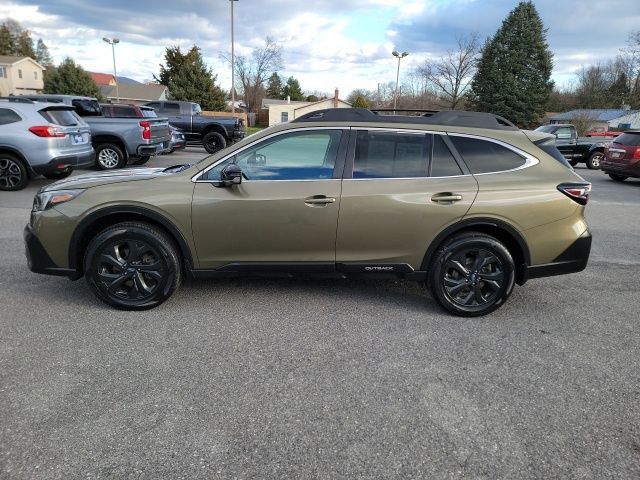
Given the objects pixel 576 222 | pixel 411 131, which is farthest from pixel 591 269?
pixel 411 131

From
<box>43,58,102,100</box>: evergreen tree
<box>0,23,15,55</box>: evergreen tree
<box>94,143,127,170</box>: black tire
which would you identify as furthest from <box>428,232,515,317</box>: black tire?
<box>0,23,15,55</box>: evergreen tree

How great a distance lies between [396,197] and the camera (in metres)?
3.83

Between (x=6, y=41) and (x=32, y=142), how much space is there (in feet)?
302

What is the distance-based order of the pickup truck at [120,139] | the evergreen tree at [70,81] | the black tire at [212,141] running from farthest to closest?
the evergreen tree at [70,81]
the black tire at [212,141]
the pickup truck at [120,139]

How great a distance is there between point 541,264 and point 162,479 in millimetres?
3286

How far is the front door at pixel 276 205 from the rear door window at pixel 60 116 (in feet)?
23.3

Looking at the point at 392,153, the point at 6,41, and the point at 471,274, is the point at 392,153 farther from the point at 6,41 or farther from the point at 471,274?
the point at 6,41

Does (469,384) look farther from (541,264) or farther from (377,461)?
(541,264)

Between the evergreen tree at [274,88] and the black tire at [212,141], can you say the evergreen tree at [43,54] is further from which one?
the black tire at [212,141]

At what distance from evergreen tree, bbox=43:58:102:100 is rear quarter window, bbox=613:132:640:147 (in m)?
51.7

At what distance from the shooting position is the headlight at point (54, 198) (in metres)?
3.90

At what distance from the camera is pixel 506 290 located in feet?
13.1

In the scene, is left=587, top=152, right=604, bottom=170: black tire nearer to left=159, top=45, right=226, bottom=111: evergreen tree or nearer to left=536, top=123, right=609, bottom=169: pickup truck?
left=536, top=123, right=609, bottom=169: pickup truck

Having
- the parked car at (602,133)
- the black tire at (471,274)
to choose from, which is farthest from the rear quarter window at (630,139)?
the black tire at (471,274)
